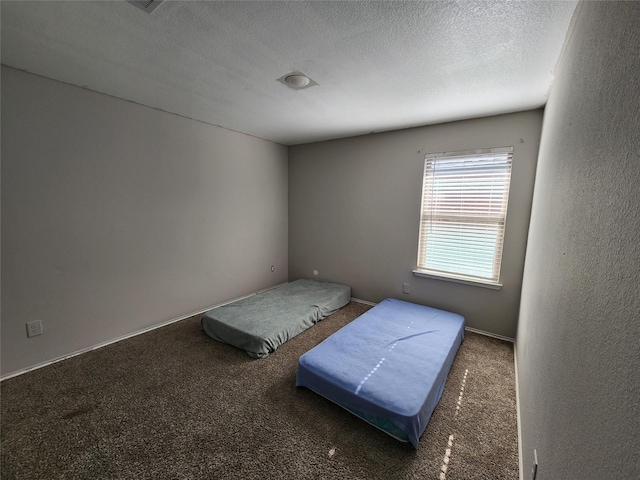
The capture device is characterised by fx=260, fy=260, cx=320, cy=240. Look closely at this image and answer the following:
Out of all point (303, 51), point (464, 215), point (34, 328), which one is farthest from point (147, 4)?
point (464, 215)

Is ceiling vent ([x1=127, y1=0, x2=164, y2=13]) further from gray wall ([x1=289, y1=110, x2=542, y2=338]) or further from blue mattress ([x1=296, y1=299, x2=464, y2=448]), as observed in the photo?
gray wall ([x1=289, y1=110, x2=542, y2=338])

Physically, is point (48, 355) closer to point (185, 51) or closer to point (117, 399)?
point (117, 399)

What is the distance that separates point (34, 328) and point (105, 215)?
1066mm

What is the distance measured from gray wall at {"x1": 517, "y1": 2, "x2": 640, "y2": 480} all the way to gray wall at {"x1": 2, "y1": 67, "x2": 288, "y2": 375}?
3.28 metres

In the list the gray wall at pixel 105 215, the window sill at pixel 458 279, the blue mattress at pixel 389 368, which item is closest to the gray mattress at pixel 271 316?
the blue mattress at pixel 389 368

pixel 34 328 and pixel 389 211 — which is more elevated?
pixel 389 211

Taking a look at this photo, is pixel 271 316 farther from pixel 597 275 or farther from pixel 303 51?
pixel 597 275

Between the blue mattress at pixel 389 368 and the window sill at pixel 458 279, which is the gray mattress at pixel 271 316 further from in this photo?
the window sill at pixel 458 279

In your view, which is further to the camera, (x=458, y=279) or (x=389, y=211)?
(x=389, y=211)

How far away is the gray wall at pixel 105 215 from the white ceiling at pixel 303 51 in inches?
11.3

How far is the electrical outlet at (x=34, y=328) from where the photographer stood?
6.98 feet

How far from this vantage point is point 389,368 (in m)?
1.93

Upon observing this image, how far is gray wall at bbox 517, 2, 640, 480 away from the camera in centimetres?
52

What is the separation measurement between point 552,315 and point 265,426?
170 centimetres
